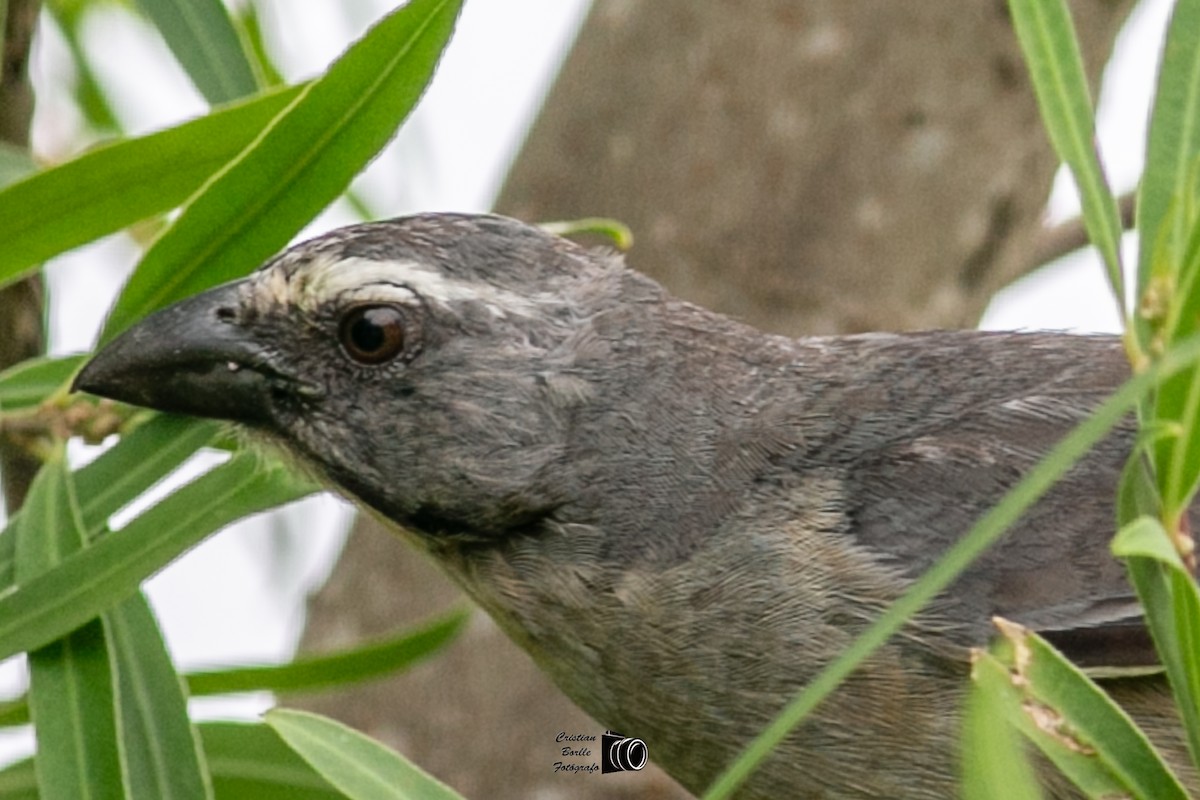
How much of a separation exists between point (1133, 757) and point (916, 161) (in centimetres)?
273

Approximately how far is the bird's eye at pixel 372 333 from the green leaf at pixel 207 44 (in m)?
0.48

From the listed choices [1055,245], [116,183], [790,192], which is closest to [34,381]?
[116,183]

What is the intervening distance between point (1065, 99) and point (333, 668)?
1.65 metres

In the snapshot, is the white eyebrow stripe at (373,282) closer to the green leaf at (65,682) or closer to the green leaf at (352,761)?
the green leaf at (65,682)

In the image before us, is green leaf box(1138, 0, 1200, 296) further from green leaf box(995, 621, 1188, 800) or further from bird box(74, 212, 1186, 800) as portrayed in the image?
bird box(74, 212, 1186, 800)

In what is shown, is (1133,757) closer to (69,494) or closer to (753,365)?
(753,365)

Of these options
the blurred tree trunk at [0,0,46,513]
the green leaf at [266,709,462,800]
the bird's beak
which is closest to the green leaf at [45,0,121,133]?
the blurred tree trunk at [0,0,46,513]

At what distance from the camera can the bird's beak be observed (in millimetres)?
2947

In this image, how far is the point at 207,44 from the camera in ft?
10.5

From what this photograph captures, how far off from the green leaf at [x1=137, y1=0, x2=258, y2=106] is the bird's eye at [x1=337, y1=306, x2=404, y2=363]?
0.48 meters

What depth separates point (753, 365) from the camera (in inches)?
131

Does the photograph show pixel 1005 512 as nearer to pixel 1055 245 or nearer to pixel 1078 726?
pixel 1078 726

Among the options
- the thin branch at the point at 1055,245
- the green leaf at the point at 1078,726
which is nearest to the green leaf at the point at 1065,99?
the green leaf at the point at 1078,726

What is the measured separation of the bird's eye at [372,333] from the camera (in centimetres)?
308
